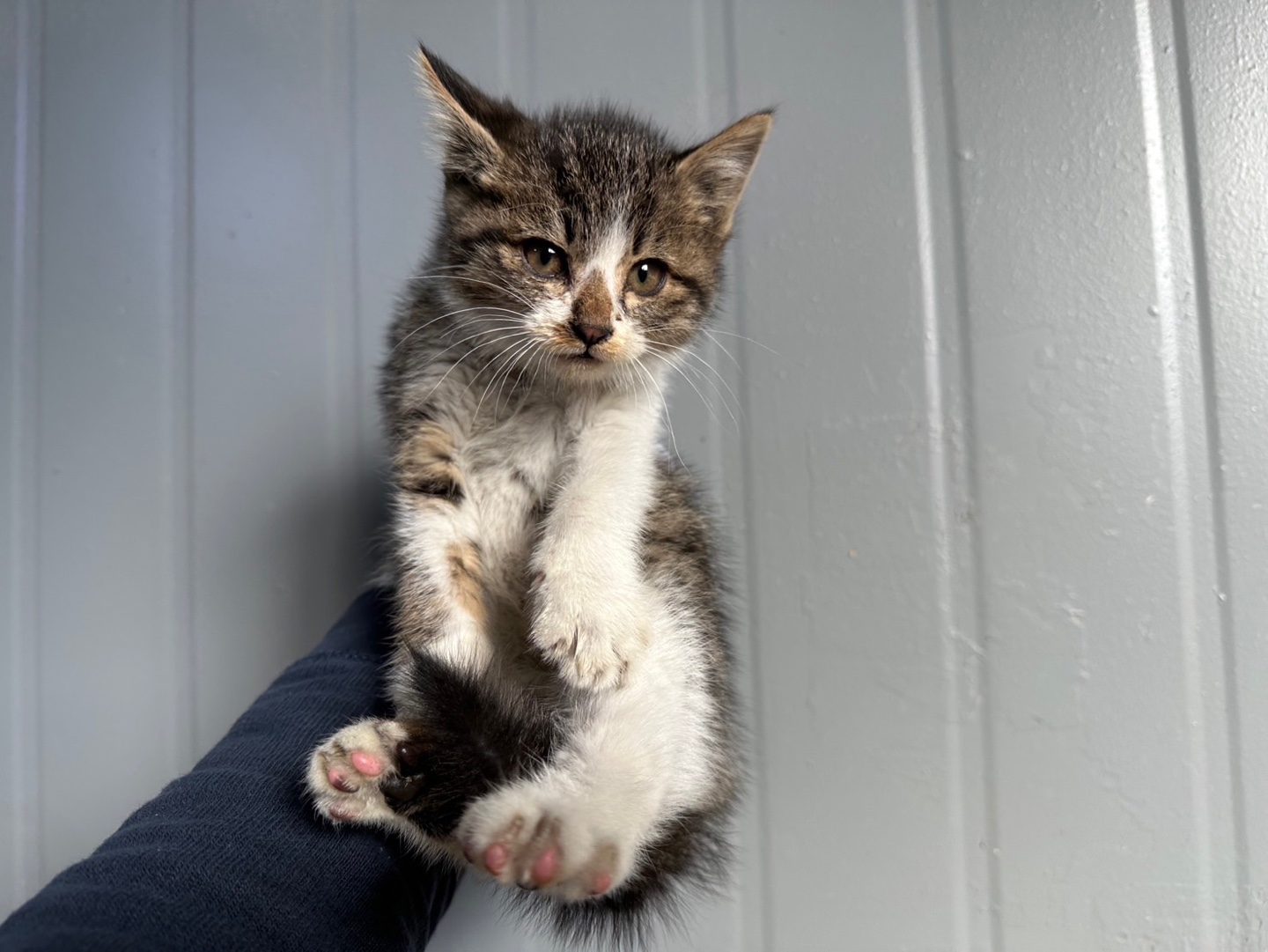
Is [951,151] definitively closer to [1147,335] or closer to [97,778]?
[1147,335]

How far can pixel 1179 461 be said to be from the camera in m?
1.22

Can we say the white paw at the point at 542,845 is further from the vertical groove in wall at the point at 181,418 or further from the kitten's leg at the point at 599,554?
the vertical groove in wall at the point at 181,418

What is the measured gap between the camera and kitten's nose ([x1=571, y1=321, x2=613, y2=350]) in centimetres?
94

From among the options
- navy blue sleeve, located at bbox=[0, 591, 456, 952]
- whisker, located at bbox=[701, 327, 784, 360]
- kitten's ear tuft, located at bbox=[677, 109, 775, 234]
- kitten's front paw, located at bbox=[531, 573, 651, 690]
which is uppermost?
kitten's ear tuft, located at bbox=[677, 109, 775, 234]

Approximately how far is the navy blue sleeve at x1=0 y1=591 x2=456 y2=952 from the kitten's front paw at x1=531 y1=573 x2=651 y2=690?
0.88ft

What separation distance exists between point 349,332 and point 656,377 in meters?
0.69

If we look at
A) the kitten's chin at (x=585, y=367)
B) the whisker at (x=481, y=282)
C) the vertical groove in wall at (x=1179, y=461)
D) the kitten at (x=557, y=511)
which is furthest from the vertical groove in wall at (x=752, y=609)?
the vertical groove in wall at (x=1179, y=461)

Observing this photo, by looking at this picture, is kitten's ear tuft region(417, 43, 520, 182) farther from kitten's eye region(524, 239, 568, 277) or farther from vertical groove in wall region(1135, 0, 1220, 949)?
vertical groove in wall region(1135, 0, 1220, 949)

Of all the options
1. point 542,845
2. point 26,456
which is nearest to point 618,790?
point 542,845

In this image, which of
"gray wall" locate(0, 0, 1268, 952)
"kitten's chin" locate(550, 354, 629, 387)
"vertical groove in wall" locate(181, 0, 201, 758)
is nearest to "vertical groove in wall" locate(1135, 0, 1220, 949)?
"gray wall" locate(0, 0, 1268, 952)

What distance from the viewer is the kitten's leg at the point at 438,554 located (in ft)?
3.02

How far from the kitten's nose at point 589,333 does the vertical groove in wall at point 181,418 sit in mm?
923

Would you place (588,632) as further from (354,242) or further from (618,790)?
(354,242)

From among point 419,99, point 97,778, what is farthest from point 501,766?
point 419,99
